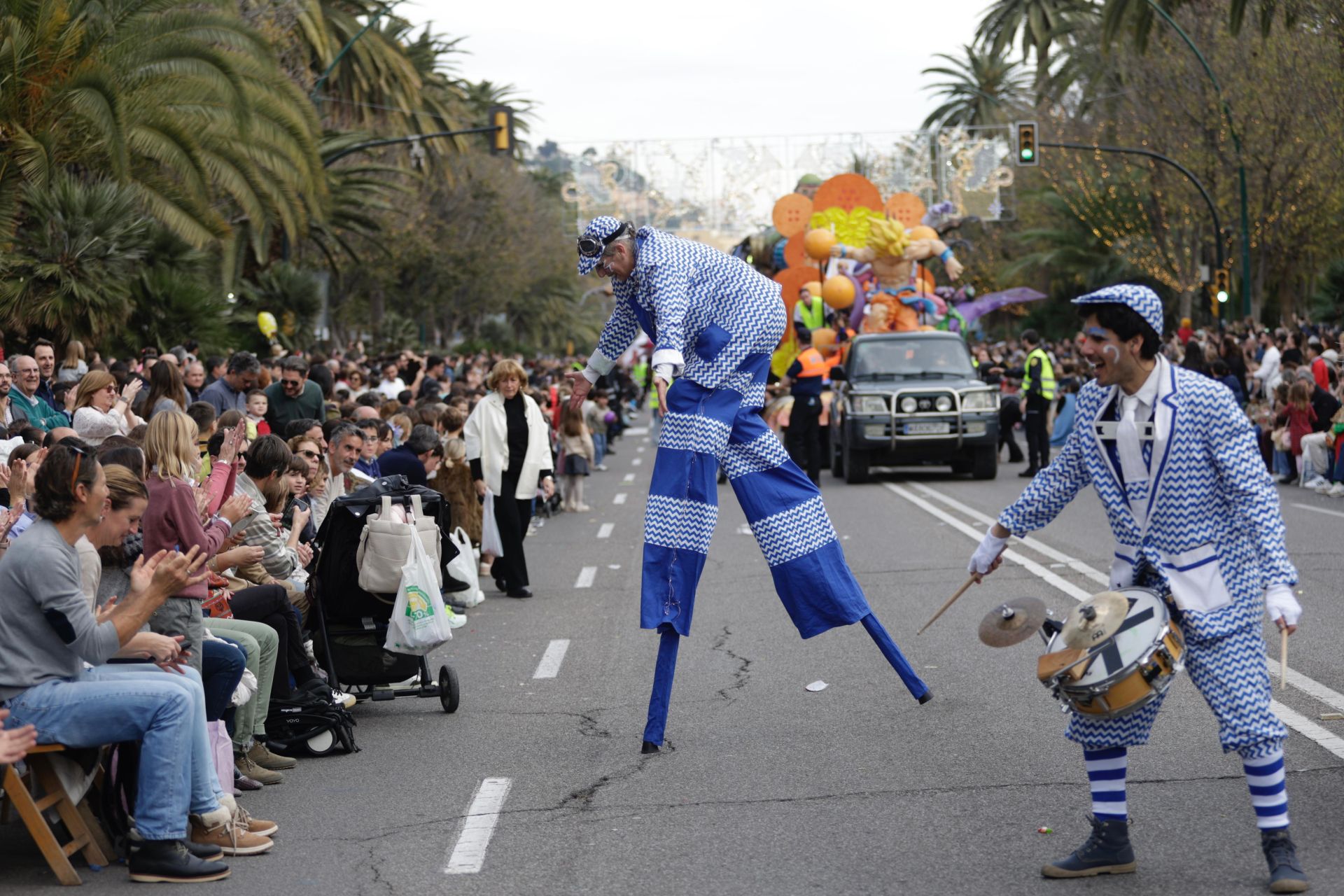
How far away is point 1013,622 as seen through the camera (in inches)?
214

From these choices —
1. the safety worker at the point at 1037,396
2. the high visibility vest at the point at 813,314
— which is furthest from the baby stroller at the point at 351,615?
the high visibility vest at the point at 813,314

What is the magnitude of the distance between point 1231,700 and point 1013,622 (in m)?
0.68

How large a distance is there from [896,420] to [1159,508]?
17883mm

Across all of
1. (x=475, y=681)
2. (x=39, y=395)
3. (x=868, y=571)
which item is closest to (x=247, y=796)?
(x=475, y=681)

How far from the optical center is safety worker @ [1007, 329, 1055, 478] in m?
23.1

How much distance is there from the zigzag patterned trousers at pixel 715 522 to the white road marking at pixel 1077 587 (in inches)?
52.5

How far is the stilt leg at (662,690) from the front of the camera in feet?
24.4

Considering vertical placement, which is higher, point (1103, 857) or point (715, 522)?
point (715, 522)

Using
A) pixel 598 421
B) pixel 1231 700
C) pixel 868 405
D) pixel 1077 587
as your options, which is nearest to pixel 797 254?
pixel 598 421

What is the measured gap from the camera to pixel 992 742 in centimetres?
730

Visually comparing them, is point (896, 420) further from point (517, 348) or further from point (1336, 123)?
point (517, 348)

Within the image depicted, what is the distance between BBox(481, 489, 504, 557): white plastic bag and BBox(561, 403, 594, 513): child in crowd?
7006 mm

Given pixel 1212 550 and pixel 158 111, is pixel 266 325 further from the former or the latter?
pixel 1212 550

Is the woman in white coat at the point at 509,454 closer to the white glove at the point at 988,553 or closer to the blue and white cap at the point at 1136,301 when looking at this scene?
the white glove at the point at 988,553
